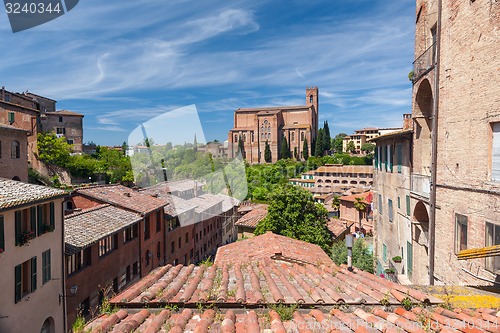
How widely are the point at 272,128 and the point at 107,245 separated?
106242mm

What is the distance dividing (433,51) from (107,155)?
5993 centimetres

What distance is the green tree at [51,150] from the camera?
44.9m

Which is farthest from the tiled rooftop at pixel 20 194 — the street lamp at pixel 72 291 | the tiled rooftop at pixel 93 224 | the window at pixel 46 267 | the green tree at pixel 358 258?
the green tree at pixel 358 258

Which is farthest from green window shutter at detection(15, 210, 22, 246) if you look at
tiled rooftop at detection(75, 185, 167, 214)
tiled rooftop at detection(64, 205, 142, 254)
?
tiled rooftop at detection(75, 185, 167, 214)

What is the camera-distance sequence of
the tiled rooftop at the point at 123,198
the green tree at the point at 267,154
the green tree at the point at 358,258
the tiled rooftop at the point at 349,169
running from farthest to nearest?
1. the green tree at the point at 267,154
2. the tiled rooftop at the point at 349,169
3. the tiled rooftop at the point at 123,198
4. the green tree at the point at 358,258

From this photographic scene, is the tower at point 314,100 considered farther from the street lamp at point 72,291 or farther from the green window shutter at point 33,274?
the green window shutter at point 33,274

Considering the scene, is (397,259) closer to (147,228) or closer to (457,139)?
(457,139)

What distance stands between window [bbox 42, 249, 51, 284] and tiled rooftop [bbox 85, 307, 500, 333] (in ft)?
29.5

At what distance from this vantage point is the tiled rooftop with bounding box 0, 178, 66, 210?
10164mm

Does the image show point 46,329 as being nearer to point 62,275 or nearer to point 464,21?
point 62,275

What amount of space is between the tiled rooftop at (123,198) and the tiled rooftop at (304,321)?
52.1ft

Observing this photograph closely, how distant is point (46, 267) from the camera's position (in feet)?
40.3

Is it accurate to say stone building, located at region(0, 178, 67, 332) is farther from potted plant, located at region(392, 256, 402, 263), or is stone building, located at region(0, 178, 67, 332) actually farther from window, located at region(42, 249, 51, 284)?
potted plant, located at region(392, 256, 402, 263)

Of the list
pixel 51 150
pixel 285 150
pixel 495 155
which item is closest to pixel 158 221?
pixel 495 155
